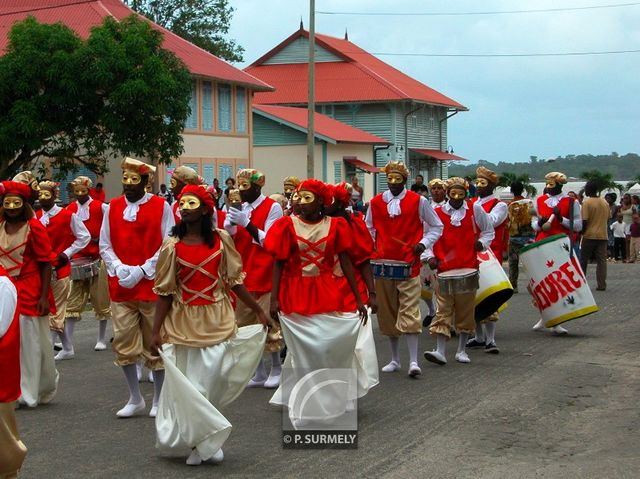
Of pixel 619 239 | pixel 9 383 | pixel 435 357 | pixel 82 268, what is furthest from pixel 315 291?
pixel 619 239

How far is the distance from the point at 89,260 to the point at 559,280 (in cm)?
555

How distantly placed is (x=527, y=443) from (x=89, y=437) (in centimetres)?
316

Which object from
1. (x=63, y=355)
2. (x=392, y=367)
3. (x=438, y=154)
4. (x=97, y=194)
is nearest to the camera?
(x=392, y=367)

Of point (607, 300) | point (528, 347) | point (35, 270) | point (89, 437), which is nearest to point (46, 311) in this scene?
point (35, 270)

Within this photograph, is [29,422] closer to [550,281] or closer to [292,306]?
[292,306]

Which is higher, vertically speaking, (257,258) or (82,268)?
(257,258)

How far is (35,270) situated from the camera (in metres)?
9.94

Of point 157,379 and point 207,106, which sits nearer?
point 157,379

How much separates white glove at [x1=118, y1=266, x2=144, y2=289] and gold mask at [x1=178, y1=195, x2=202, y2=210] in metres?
1.53

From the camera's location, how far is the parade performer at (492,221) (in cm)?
1316

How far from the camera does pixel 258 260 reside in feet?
36.1

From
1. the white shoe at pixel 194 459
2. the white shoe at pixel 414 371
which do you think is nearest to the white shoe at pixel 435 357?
the white shoe at pixel 414 371

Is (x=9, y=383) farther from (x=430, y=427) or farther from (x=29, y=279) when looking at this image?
(x=29, y=279)

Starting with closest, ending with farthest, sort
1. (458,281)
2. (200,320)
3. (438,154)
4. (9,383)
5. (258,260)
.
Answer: (9,383) → (200,320) → (258,260) → (458,281) → (438,154)
